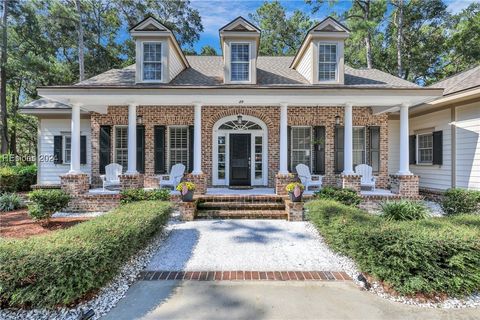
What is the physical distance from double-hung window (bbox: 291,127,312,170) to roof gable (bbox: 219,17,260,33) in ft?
12.8

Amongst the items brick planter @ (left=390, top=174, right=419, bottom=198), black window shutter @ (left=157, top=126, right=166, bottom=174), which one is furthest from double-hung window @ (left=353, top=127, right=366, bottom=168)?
black window shutter @ (left=157, top=126, right=166, bottom=174)

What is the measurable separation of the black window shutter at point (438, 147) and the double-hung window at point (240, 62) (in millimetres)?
6990

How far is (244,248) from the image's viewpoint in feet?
16.1

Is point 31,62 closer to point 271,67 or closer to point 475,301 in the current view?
point 271,67

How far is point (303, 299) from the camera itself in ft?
10.5

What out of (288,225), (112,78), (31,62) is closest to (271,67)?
(112,78)

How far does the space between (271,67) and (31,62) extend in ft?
49.2

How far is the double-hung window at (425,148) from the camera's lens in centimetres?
972

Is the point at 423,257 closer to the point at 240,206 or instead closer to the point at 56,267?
the point at 56,267

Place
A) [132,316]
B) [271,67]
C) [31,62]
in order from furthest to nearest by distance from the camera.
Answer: [31,62] < [271,67] < [132,316]

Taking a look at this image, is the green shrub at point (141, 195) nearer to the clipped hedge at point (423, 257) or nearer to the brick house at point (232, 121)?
the brick house at point (232, 121)

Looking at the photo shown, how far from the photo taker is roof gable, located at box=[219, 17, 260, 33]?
8578 mm

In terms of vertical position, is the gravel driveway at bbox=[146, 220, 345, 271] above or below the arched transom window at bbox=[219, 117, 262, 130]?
below

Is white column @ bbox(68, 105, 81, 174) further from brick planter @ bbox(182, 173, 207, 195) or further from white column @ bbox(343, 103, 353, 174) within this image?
white column @ bbox(343, 103, 353, 174)
